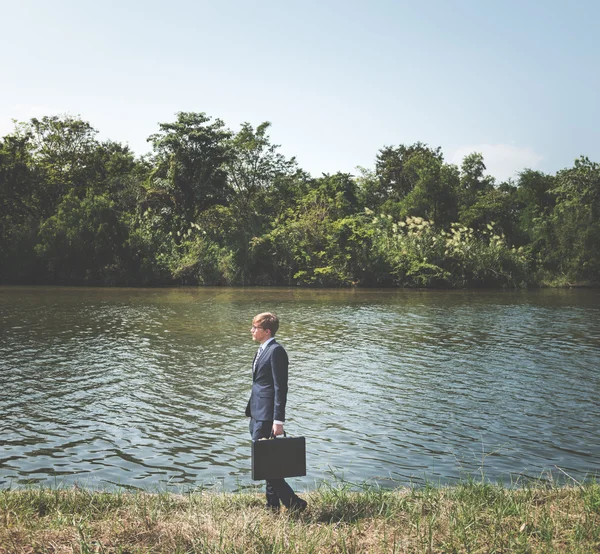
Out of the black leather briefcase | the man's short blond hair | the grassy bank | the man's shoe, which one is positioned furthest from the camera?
the man's short blond hair

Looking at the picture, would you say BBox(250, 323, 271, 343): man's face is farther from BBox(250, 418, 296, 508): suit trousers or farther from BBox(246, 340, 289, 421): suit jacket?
BBox(250, 418, 296, 508): suit trousers

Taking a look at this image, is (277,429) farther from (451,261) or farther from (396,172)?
(396,172)

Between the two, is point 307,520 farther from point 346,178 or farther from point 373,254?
point 346,178

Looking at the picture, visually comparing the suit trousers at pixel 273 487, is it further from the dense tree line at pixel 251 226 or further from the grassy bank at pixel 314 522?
the dense tree line at pixel 251 226

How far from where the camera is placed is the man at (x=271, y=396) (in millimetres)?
6125

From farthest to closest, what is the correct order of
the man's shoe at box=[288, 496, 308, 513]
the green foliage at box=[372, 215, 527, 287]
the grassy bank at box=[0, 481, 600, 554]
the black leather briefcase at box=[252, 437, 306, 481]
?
1. the green foliage at box=[372, 215, 527, 287]
2. the man's shoe at box=[288, 496, 308, 513]
3. the black leather briefcase at box=[252, 437, 306, 481]
4. the grassy bank at box=[0, 481, 600, 554]

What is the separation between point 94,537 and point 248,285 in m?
45.7

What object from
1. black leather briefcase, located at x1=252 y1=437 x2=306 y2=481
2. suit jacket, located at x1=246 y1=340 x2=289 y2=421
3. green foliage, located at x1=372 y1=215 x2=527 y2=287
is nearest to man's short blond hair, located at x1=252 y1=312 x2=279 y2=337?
suit jacket, located at x1=246 y1=340 x2=289 y2=421

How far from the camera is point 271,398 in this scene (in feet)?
20.8

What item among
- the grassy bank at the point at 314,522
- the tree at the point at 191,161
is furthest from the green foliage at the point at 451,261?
the grassy bank at the point at 314,522

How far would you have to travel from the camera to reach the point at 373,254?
49.5 m

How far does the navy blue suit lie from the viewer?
242 inches

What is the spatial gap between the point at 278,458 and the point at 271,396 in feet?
2.15

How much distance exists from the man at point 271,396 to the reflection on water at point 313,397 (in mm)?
2103
